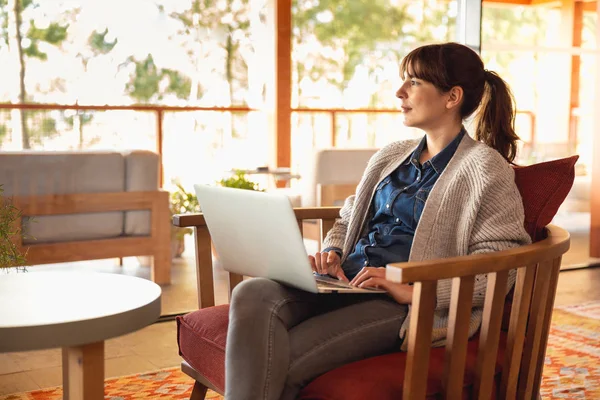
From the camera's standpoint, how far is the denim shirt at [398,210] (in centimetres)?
196

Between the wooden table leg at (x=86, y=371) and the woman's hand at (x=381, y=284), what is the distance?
0.57 m

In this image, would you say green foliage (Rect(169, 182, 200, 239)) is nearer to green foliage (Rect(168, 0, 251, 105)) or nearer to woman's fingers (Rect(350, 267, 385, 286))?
green foliage (Rect(168, 0, 251, 105))

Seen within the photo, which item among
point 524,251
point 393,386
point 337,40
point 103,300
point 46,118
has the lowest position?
point 393,386

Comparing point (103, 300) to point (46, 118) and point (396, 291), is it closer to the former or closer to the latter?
point (396, 291)

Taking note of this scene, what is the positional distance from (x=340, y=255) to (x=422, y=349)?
0.65 metres

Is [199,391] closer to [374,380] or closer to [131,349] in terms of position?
[374,380]

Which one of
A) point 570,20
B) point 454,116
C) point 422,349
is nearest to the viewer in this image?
point 422,349

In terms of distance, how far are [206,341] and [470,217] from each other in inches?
26.7

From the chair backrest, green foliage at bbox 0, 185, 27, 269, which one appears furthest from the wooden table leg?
green foliage at bbox 0, 185, 27, 269

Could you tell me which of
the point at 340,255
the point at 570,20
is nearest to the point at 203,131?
the point at 340,255

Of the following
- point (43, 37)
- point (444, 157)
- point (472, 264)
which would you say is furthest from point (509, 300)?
point (43, 37)

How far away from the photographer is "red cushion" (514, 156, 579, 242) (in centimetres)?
197

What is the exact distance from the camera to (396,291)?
1765 mm

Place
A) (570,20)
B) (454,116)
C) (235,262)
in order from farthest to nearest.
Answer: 1. (570,20)
2. (454,116)
3. (235,262)
